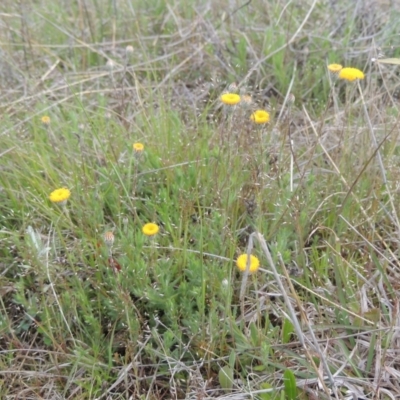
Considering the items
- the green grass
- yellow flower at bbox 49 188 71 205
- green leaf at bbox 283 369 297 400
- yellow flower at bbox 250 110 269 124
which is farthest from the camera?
yellow flower at bbox 250 110 269 124

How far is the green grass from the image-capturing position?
1.31 meters

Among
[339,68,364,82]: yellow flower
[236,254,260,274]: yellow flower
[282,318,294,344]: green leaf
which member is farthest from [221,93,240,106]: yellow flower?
[282,318,294,344]: green leaf

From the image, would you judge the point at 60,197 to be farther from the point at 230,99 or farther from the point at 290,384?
the point at 290,384

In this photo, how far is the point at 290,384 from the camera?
120 centimetres

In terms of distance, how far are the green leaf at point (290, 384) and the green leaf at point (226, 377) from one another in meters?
0.13

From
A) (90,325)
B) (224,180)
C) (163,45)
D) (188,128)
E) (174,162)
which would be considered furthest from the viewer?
(163,45)

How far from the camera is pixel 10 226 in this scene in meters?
1.70

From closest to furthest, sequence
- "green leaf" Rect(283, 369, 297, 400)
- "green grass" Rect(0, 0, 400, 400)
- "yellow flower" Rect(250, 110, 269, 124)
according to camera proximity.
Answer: "green leaf" Rect(283, 369, 297, 400) < "green grass" Rect(0, 0, 400, 400) < "yellow flower" Rect(250, 110, 269, 124)

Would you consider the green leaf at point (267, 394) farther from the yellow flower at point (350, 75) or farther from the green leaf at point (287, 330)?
the yellow flower at point (350, 75)

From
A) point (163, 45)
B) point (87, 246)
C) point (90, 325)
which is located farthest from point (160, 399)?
point (163, 45)

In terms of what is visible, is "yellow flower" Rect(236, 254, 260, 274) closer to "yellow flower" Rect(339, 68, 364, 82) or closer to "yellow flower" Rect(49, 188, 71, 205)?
"yellow flower" Rect(49, 188, 71, 205)

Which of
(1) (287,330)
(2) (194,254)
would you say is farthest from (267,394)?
(2) (194,254)

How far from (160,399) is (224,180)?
672mm

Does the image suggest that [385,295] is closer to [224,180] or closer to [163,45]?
[224,180]
